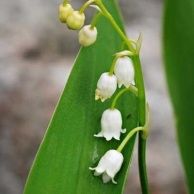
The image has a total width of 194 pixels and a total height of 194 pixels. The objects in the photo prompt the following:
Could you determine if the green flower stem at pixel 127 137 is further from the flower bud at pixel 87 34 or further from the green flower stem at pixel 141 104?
the flower bud at pixel 87 34

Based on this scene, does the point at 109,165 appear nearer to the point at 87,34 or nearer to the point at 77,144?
the point at 77,144

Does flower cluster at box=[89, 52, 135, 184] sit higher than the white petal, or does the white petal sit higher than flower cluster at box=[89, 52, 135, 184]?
flower cluster at box=[89, 52, 135, 184]

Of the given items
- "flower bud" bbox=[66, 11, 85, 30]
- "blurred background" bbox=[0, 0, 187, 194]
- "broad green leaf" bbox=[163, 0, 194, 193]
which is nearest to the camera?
"flower bud" bbox=[66, 11, 85, 30]

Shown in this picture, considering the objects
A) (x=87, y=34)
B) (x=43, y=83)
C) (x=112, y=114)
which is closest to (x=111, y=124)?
(x=112, y=114)

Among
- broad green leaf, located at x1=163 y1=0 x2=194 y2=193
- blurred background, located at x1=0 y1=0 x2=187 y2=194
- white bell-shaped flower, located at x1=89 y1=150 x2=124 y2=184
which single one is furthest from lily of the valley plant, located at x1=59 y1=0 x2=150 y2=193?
blurred background, located at x1=0 y1=0 x2=187 y2=194

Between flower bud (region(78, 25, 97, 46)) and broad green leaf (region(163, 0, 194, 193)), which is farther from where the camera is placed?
broad green leaf (region(163, 0, 194, 193))

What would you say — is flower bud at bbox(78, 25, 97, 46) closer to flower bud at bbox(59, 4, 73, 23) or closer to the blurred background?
flower bud at bbox(59, 4, 73, 23)

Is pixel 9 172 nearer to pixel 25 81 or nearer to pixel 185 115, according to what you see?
pixel 25 81

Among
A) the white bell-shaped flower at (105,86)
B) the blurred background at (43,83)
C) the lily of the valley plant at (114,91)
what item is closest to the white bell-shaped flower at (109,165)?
the lily of the valley plant at (114,91)
